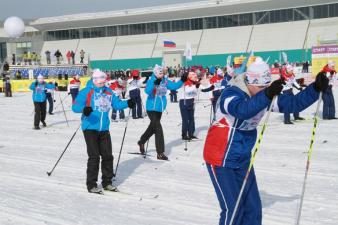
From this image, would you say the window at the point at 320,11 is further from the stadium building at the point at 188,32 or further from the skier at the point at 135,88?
the skier at the point at 135,88

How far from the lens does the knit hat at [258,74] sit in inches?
146

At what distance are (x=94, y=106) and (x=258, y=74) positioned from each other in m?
3.56

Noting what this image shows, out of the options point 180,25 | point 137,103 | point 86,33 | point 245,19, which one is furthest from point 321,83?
point 86,33

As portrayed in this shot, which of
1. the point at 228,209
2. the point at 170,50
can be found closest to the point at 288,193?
the point at 228,209

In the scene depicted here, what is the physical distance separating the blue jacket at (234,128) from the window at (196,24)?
5671 centimetres

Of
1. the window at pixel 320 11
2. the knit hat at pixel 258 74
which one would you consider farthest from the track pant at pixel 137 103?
the window at pixel 320 11

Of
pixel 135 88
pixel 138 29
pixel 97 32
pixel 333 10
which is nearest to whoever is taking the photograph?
pixel 135 88

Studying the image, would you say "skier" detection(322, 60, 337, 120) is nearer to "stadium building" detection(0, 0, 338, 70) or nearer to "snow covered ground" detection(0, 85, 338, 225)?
"snow covered ground" detection(0, 85, 338, 225)

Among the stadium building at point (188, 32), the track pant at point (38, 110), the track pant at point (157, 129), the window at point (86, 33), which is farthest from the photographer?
the window at point (86, 33)

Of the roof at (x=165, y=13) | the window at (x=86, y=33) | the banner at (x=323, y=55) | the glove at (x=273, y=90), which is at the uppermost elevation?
the roof at (x=165, y=13)

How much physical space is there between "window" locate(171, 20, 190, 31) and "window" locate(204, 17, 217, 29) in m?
2.42

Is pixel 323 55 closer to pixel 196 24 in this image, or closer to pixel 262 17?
pixel 262 17

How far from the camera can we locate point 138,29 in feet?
208

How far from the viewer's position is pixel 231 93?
3742 millimetres
